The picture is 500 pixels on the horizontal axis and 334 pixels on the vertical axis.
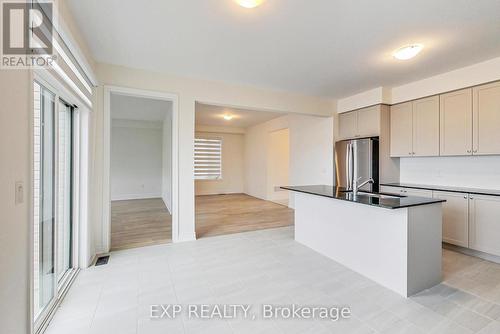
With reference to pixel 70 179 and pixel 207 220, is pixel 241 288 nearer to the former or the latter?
pixel 70 179

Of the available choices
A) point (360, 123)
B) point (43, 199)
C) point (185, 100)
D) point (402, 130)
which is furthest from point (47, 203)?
point (402, 130)

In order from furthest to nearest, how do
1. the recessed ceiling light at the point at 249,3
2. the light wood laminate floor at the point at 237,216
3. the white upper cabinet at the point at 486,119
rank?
the light wood laminate floor at the point at 237,216 < the white upper cabinet at the point at 486,119 < the recessed ceiling light at the point at 249,3

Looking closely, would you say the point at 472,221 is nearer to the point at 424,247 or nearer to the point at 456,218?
the point at 456,218

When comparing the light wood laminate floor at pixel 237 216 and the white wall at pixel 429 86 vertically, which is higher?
the white wall at pixel 429 86

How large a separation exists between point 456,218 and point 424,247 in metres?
1.55

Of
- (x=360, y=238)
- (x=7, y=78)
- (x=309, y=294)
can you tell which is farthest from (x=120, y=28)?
(x=360, y=238)

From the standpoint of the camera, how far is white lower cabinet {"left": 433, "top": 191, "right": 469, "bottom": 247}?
3219 millimetres

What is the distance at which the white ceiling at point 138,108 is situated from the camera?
5.17 m

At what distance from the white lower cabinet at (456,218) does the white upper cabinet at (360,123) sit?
1.51m

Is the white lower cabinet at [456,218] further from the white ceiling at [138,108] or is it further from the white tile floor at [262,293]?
the white ceiling at [138,108]

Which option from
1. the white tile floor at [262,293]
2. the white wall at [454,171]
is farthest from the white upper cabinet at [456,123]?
the white tile floor at [262,293]

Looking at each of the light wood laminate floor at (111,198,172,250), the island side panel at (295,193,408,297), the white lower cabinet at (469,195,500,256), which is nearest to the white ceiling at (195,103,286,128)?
the light wood laminate floor at (111,198,172,250)

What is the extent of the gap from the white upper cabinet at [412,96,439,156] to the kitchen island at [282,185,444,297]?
1.74 meters

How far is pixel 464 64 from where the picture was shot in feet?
10.6
